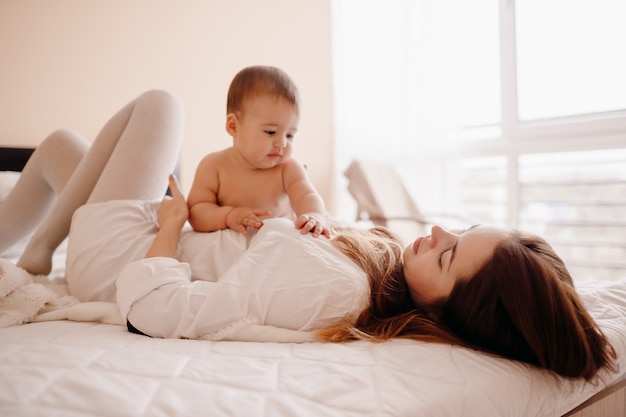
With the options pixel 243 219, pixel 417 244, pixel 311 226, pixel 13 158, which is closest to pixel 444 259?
pixel 417 244

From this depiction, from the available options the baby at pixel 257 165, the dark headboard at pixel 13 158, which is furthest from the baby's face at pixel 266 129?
the dark headboard at pixel 13 158

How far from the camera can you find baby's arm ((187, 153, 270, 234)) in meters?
1.24

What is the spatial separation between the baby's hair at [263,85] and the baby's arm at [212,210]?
8.5 inches

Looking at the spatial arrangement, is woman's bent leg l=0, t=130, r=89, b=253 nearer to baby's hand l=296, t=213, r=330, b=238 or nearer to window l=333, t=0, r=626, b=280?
baby's hand l=296, t=213, r=330, b=238

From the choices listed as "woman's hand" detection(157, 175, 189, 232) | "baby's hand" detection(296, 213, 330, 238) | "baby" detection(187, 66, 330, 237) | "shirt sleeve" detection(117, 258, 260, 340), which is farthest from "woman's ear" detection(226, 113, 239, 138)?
"shirt sleeve" detection(117, 258, 260, 340)

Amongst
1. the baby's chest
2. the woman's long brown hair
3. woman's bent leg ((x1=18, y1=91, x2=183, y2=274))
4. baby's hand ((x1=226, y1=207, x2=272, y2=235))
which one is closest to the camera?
the woman's long brown hair

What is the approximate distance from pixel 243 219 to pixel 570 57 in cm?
270

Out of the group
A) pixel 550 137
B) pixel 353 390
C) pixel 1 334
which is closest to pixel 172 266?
pixel 1 334

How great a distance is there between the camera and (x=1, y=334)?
0.91 m

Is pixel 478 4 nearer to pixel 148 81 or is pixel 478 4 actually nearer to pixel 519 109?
pixel 519 109

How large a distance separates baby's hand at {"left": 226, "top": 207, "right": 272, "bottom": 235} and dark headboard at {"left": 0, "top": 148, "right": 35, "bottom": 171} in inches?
69.2

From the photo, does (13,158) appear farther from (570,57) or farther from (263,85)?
(570,57)

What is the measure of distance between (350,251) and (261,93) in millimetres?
632

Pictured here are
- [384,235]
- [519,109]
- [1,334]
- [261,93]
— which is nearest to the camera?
[1,334]
